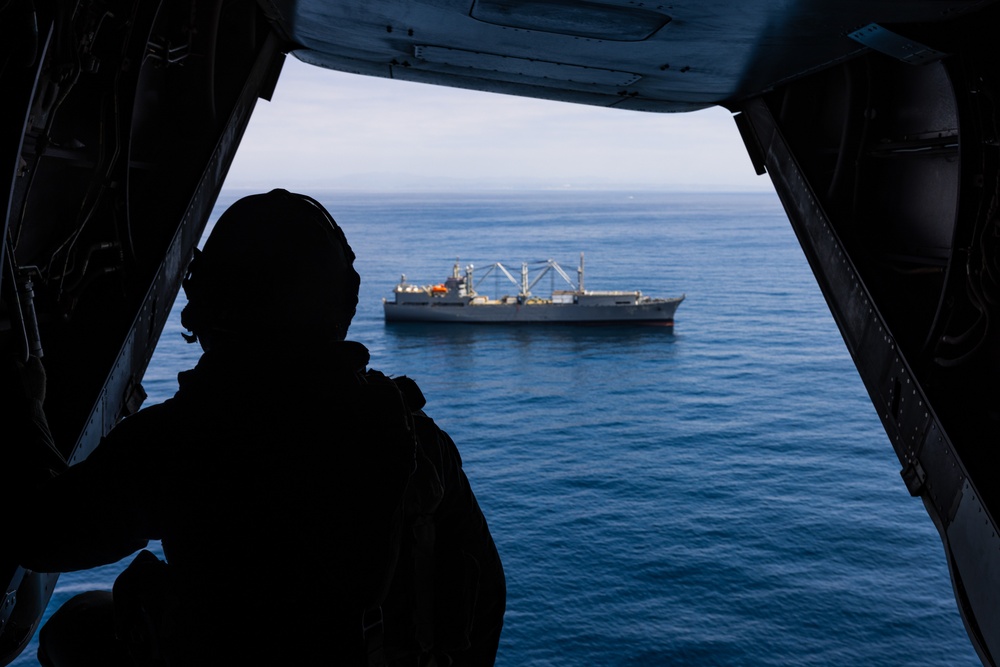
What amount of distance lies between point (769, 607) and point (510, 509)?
39.1 feet

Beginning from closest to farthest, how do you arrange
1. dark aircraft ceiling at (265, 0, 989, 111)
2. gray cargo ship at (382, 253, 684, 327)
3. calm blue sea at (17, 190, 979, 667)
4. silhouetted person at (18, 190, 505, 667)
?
1. silhouetted person at (18, 190, 505, 667)
2. dark aircraft ceiling at (265, 0, 989, 111)
3. calm blue sea at (17, 190, 979, 667)
4. gray cargo ship at (382, 253, 684, 327)

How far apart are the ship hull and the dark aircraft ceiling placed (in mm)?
60490

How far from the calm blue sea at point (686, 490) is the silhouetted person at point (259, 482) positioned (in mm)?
28756

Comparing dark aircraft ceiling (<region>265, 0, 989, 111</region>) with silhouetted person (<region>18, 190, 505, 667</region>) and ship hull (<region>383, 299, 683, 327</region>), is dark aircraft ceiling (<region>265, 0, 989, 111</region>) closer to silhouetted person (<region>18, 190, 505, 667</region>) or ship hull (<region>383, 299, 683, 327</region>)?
silhouetted person (<region>18, 190, 505, 667</region>)

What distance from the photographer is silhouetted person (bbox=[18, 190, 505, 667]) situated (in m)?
1.69

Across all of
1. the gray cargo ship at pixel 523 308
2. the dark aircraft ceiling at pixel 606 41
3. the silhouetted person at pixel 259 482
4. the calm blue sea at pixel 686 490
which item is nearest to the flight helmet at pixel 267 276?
the silhouetted person at pixel 259 482

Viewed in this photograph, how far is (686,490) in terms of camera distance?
1619 inches

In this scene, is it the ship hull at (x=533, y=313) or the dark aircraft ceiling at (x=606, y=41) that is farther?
the ship hull at (x=533, y=313)

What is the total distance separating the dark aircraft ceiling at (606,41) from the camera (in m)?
4.14

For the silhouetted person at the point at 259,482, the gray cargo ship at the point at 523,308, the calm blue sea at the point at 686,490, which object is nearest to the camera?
the silhouetted person at the point at 259,482

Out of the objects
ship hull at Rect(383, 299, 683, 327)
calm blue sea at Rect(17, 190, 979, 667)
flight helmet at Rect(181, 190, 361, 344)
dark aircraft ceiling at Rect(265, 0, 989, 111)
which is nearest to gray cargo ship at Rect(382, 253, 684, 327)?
Answer: ship hull at Rect(383, 299, 683, 327)

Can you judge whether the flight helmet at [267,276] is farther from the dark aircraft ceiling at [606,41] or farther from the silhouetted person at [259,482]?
the dark aircraft ceiling at [606,41]

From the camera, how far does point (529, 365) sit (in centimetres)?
5888

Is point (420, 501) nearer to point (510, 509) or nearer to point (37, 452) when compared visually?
point (37, 452)
